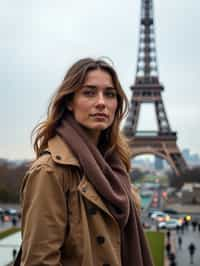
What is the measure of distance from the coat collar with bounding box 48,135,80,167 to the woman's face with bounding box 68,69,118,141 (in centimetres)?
18

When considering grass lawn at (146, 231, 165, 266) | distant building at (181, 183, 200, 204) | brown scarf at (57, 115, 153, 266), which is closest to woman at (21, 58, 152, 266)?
brown scarf at (57, 115, 153, 266)

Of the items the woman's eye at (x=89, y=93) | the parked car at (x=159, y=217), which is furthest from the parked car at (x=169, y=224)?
the woman's eye at (x=89, y=93)

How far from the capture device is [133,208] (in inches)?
92.8

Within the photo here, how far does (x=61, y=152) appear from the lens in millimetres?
2113

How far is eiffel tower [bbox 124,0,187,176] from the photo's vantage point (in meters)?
50.6

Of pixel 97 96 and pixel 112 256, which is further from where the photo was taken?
pixel 97 96

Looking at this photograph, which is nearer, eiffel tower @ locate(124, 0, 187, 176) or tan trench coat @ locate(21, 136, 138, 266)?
tan trench coat @ locate(21, 136, 138, 266)

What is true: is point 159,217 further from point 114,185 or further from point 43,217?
→ point 43,217

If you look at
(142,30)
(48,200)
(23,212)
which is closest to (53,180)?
(48,200)

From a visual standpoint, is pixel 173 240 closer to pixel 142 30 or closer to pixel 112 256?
pixel 112 256

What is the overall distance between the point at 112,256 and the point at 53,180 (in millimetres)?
441

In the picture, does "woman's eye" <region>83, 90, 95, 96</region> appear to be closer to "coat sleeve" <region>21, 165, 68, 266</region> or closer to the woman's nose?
the woman's nose

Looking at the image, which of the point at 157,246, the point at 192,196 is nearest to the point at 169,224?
the point at 157,246

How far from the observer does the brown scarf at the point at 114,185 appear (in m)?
2.12
